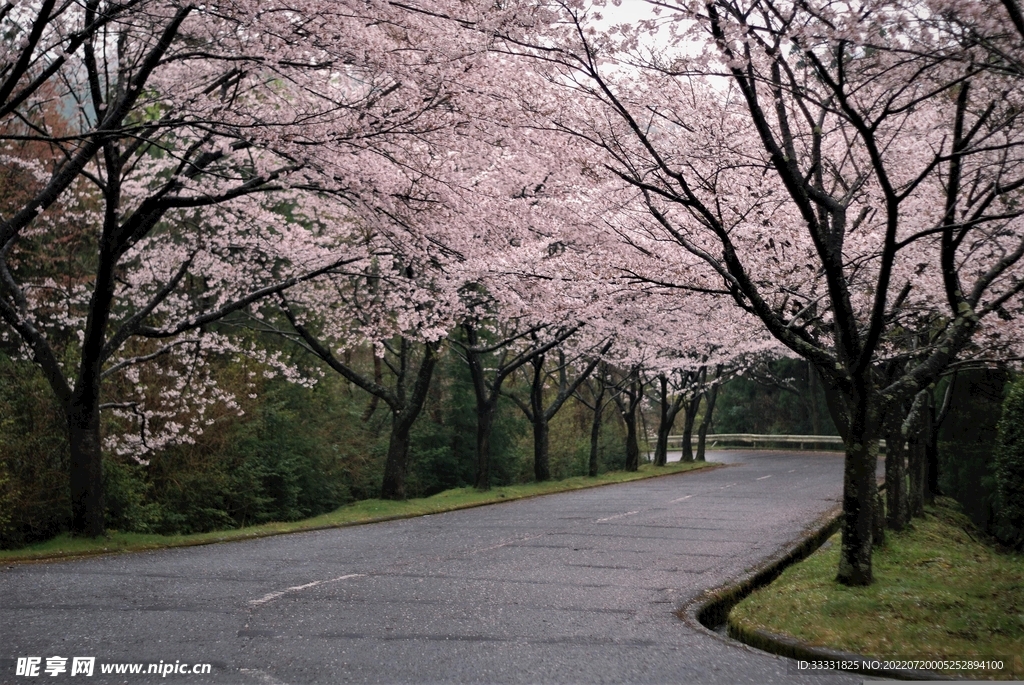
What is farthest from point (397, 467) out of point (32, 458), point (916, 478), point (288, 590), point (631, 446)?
point (288, 590)

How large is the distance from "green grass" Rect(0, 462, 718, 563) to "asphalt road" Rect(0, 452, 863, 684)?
71 centimetres

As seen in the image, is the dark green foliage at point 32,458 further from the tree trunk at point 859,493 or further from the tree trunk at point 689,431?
the tree trunk at point 689,431

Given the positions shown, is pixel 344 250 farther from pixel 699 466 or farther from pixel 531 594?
pixel 699 466

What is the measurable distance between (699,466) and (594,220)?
71.2ft

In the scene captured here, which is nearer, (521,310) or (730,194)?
(730,194)

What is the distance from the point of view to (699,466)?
33969 millimetres

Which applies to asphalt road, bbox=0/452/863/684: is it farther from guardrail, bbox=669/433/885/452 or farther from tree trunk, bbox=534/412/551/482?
guardrail, bbox=669/433/885/452

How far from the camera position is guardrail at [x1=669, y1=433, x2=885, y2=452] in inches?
1804

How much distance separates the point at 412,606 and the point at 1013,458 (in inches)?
625

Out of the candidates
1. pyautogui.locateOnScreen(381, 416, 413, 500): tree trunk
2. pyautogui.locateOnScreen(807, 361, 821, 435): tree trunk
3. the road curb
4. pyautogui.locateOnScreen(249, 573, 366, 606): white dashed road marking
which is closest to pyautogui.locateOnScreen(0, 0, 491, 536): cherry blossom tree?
pyautogui.locateOnScreen(249, 573, 366, 606): white dashed road marking

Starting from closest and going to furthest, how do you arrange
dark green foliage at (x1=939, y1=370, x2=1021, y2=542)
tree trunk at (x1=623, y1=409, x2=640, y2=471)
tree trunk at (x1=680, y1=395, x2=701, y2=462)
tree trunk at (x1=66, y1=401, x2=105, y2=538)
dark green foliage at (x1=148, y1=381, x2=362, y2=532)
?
tree trunk at (x1=66, y1=401, x2=105, y2=538), dark green foliage at (x1=148, y1=381, x2=362, y2=532), dark green foliage at (x1=939, y1=370, x2=1021, y2=542), tree trunk at (x1=623, y1=409, x2=640, y2=471), tree trunk at (x1=680, y1=395, x2=701, y2=462)

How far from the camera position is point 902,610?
24.9 feet

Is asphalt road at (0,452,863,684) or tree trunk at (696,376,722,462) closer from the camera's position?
asphalt road at (0,452,863,684)

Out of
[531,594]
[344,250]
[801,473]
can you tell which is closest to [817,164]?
[531,594]
